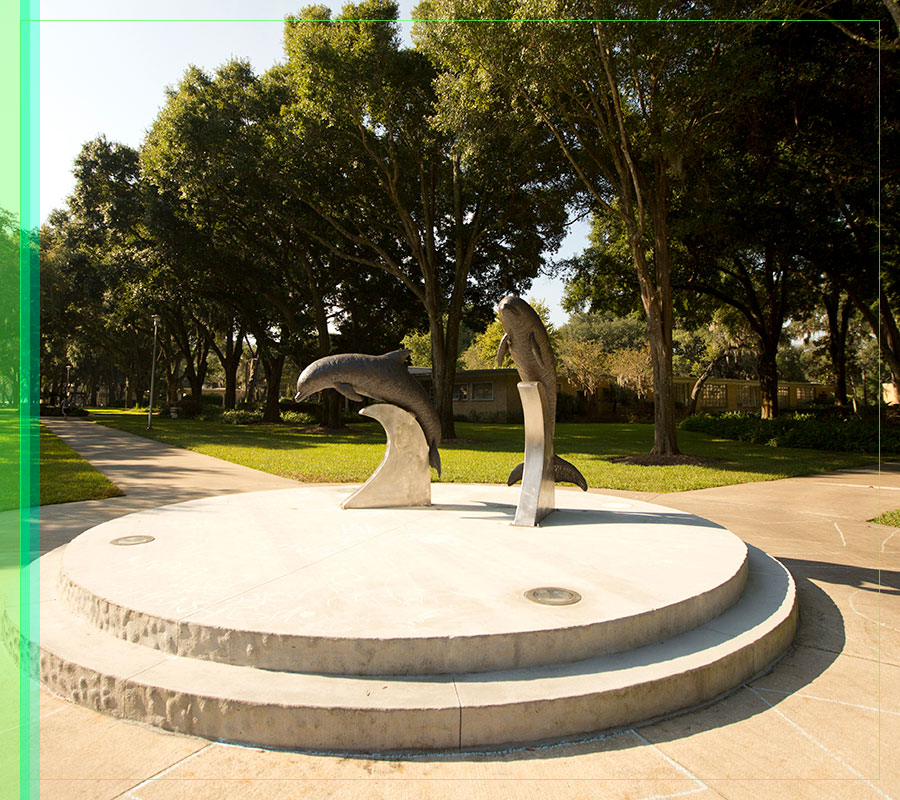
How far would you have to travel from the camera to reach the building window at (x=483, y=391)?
38.1 m

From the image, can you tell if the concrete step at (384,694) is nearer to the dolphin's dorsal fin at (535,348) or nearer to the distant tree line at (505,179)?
the dolphin's dorsal fin at (535,348)

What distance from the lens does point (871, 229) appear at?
20703 mm

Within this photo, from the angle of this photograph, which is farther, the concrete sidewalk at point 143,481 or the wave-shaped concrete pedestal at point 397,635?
the concrete sidewalk at point 143,481

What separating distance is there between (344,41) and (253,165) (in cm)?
532

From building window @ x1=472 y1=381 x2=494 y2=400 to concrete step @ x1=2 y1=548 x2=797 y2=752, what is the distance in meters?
34.6

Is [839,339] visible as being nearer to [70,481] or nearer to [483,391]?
[483,391]

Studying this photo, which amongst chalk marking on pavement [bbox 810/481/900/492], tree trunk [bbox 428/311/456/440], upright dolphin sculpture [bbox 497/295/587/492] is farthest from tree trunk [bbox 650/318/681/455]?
upright dolphin sculpture [bbox 497/295/587/492]

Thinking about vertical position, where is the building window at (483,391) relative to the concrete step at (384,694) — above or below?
above

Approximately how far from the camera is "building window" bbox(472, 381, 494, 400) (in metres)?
38.1

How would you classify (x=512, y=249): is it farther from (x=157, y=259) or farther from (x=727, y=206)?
(x=157, y=259)

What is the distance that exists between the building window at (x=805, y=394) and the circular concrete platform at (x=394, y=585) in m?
50.6

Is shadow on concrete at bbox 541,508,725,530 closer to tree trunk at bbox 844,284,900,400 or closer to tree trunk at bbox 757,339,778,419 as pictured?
tree trunk at bbox 844,284,900,400

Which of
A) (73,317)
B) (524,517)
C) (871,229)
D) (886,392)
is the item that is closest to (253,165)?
(524,517)

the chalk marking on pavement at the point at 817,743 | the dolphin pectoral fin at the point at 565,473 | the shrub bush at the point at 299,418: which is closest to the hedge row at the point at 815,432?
the dolphin pectoral fin at the point at 565,473
